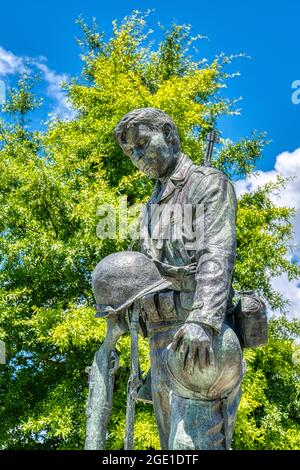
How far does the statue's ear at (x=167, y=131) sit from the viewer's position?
14.7 feet

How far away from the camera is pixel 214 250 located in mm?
3895

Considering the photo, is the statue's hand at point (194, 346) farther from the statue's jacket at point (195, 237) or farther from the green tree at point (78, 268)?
the green tree at point (78, 268)

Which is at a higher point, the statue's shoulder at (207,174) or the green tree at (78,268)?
the green tree at (78,268)

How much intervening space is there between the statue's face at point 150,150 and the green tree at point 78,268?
8407 millimetres

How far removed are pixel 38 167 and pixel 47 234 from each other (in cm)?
182

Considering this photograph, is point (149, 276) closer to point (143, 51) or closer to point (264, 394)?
point (264, 394)

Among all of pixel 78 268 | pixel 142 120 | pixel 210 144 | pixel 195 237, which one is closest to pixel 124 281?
pixel 195 237

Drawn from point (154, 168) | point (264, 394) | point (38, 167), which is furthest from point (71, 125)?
point (154, 168)

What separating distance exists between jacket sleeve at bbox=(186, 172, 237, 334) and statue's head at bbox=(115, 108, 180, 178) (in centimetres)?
38

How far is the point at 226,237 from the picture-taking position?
3975mm

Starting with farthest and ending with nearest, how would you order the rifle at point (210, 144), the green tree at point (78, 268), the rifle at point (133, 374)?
the green tree at point (78, 268)
the rifle at point (210, 144)
the rifle at point (133, 374)

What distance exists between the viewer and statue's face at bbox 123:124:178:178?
174 inches

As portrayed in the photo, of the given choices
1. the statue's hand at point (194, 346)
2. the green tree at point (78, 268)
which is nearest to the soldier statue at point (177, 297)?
the statue's hand at point (194, 346)

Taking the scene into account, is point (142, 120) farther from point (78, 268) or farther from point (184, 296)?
point (78, 268)
